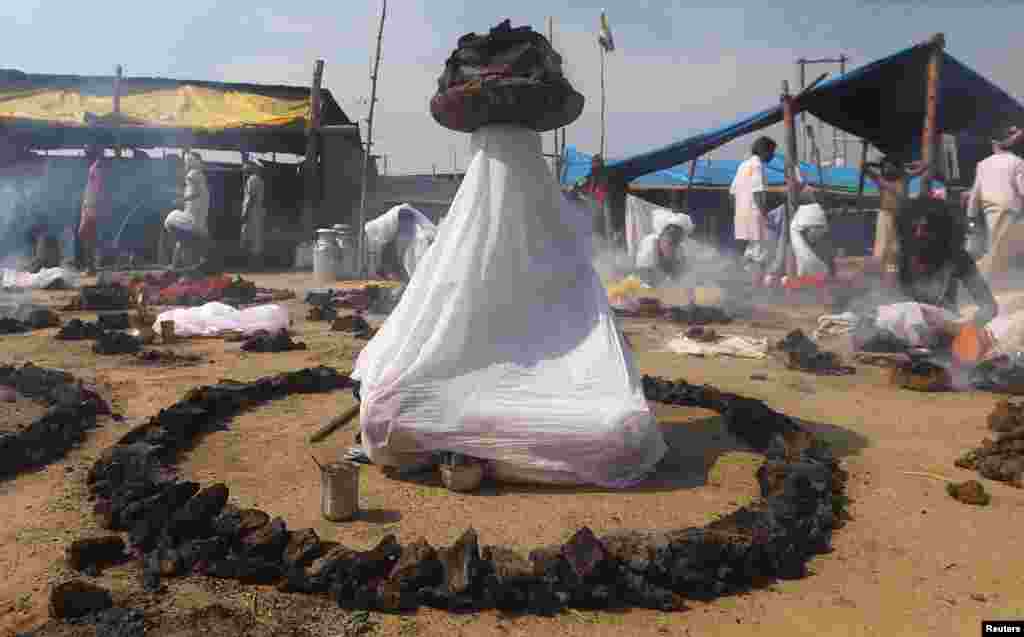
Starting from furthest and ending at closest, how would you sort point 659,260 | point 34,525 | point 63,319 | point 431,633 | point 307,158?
1. point 307,158
2. point 659,260
3. point 63,319
4. point 34,525
5. point 431,633

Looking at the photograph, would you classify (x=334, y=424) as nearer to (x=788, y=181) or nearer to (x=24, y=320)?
(x=24, y=320)

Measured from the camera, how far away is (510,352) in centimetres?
436

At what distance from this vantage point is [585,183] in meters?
19.3

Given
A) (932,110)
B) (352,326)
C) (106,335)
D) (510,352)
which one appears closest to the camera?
(510,352)

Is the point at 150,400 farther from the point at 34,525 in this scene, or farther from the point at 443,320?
the point at 443,320

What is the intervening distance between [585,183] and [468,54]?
49.3 ft

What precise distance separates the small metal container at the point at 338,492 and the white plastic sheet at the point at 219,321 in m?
5.51

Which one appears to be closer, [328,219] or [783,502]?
[783,502]

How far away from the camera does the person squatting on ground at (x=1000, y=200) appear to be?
33.7 ft

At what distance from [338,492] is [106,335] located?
6035mm

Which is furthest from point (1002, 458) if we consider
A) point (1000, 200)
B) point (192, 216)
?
point (192, 216)

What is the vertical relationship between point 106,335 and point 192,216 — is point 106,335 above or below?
below

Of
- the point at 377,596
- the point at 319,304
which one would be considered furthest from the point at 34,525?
the point at 319,304

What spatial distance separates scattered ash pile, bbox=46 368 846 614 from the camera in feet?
9.59
